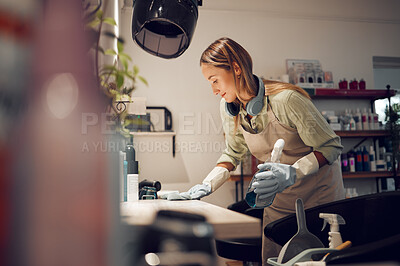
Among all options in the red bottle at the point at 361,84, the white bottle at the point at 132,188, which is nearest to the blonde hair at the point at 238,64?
the white bottle at the point at 132,188

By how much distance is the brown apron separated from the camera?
5.59 ft

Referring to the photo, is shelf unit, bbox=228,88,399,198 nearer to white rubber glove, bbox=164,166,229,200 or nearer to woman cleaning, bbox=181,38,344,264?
woman cleaning, bbox=181,38,344,264

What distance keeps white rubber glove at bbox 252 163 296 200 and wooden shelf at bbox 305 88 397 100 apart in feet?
5.75

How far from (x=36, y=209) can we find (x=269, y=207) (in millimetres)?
1663

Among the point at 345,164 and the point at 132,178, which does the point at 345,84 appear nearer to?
the point at 345,164

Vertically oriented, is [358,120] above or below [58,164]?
above

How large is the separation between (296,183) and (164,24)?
1.09 metres

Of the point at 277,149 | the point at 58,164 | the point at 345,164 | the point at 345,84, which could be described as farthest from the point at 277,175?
the point at 345,164

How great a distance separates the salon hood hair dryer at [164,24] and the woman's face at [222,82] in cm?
26

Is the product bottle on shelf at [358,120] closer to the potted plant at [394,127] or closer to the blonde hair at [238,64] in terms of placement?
the potted plant at [394,127]

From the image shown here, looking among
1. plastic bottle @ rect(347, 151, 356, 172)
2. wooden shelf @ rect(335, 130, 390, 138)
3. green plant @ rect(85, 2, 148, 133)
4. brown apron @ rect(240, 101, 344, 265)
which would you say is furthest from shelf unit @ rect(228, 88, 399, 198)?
green plant @ rect(85, 2, 148, 133)

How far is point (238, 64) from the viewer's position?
71.1 inches

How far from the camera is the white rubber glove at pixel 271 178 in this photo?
1.43 meters

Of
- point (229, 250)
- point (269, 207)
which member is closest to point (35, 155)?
point (229, 250)
